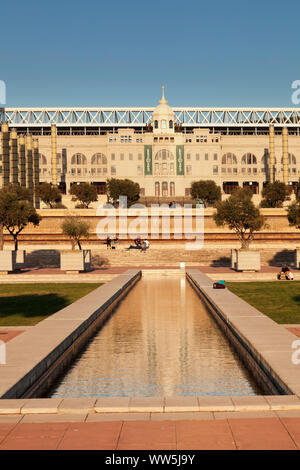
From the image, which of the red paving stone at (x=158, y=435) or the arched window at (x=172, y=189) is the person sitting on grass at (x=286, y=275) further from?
the arched window at (x=172, y=189)

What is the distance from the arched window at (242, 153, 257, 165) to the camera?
137250mm

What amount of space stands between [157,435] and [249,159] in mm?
134595

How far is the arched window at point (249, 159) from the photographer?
450ft

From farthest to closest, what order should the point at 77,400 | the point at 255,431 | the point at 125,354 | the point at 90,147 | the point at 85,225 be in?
the point at 90,147 → the point at 85,225 → the point at 125,354 → the point at 77,400 → the point at 255,431

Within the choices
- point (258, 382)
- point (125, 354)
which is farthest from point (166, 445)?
point (125, 354)

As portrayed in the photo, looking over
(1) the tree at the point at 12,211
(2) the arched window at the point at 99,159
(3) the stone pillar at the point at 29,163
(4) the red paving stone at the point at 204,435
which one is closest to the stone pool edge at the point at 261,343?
(4) the red paving stone at the point at 204,435

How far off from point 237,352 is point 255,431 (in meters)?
6.12

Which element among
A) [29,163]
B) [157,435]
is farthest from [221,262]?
[29,163]

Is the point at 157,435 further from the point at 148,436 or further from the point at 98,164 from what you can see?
the point at 98,164

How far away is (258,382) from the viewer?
10.5m

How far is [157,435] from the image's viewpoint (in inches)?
268

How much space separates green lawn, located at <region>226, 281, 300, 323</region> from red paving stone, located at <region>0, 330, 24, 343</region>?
732 cm

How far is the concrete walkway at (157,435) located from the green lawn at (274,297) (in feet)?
31.3
